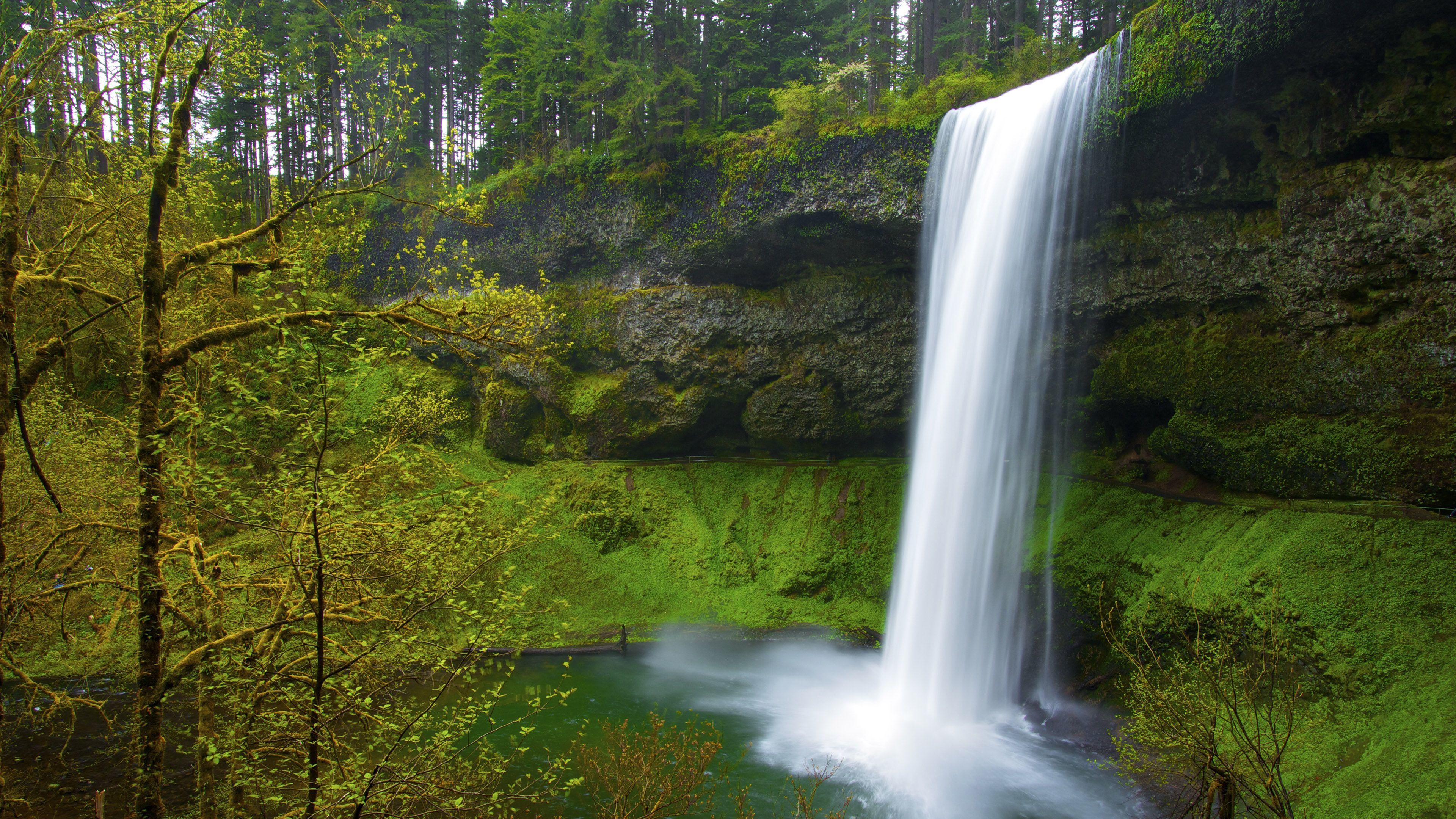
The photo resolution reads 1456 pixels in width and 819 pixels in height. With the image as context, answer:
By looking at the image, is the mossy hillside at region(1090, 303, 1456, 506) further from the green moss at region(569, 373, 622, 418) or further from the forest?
the green moss at region(569, 373, 622, 418)

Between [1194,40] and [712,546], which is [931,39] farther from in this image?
[712,546]

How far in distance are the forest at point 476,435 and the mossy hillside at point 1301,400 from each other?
0.14 meters

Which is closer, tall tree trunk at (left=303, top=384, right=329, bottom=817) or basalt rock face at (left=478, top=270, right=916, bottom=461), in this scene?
tall tree trunk at (left=303, top=384, right=329, bottom=817)

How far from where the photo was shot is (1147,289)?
613 inches

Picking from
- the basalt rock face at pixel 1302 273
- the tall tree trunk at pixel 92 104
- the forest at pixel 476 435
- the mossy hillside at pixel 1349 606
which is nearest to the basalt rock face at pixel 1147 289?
the basalt rock face at pixel 1302 273

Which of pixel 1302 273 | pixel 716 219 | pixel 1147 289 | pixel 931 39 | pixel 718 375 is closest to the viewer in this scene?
pixel 1302 273

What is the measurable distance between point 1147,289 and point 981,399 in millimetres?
4274

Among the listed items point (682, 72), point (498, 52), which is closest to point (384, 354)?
point (682, 72)

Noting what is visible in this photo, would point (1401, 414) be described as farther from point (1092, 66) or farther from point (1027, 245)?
point (1092, 66)

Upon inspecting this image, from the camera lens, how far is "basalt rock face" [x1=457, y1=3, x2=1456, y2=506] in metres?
11.6

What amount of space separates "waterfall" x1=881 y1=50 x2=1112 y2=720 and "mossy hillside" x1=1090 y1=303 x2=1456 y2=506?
2496 mm

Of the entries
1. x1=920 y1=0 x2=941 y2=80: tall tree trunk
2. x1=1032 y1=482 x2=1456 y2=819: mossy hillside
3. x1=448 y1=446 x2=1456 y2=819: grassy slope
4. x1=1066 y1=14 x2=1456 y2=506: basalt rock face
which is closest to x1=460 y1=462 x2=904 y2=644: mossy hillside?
x1=448 y1=446 x2=1456 y2=819: grassy slope

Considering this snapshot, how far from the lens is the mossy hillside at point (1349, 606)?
940 cm

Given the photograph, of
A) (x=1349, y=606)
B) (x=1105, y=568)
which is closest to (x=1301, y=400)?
(x=1349, y=606)
